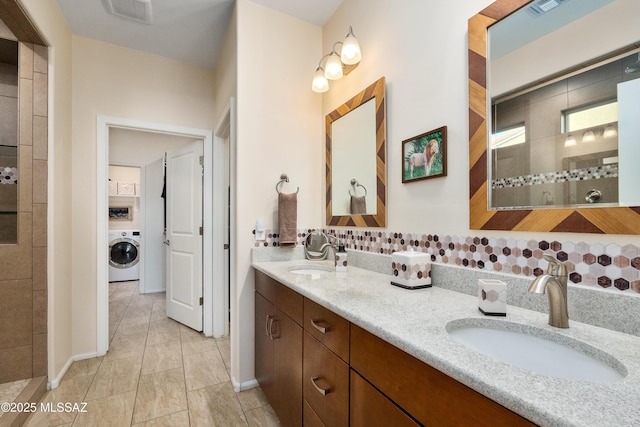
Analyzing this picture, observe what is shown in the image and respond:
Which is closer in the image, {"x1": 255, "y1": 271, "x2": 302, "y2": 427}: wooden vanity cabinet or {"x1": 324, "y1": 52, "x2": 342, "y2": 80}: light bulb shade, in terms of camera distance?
{"x1": 255, "y1": 271, "x2": 302, "y2": 427}: wooden vanity cabinet

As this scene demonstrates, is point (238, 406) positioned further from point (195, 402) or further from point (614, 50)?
point (614, 50)

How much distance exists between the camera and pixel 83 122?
95.2 inches

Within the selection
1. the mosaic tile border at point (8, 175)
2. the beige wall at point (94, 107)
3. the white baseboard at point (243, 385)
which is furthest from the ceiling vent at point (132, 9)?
the white baseboard at point (243, 385)

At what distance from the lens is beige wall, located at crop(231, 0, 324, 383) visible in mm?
1989

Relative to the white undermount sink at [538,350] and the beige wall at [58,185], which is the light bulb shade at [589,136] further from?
the beige wall at [58,185]

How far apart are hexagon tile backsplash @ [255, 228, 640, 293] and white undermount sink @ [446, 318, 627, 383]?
0.78 feet

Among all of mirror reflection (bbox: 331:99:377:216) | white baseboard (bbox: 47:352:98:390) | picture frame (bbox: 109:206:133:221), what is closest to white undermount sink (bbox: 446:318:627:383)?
mirror reflection (bbox: 331:99:377:216)

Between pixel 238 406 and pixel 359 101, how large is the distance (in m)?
2.04

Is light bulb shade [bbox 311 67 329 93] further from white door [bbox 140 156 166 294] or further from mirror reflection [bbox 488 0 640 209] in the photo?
white door [bbox 140 156 166 294]

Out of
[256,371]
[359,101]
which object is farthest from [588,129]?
[256,371]

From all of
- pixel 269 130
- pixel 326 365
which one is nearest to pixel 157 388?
pixel 326 365

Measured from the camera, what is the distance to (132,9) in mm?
2105

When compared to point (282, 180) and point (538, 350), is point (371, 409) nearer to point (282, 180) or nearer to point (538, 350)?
point (538, 350)

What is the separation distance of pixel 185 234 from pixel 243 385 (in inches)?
64.5
